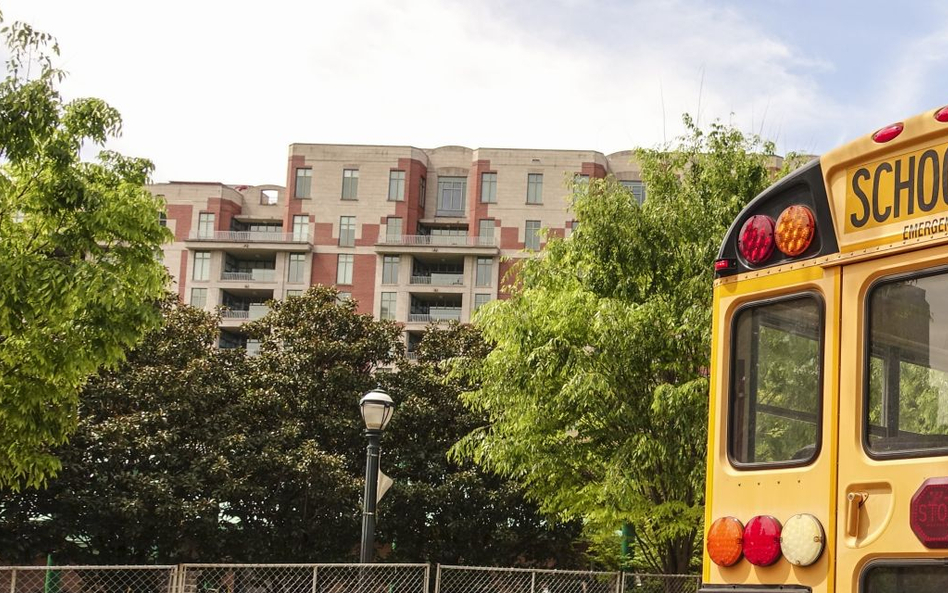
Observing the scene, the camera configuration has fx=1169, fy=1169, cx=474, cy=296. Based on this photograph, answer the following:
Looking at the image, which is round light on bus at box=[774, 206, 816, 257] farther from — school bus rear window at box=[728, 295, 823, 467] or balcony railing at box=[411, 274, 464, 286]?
balcony railing at box=[411, 274, 464, 286]

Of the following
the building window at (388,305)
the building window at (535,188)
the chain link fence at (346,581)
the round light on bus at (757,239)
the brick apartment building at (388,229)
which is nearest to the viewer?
the round light on bus at (757,239)

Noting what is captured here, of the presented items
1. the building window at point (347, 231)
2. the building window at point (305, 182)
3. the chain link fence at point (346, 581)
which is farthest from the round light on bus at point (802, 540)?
the building window at point (305, 182)

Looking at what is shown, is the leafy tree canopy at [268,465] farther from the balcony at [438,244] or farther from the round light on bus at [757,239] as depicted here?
the balcony at [438,244]

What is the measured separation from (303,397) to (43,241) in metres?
17.2

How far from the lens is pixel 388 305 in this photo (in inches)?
2643

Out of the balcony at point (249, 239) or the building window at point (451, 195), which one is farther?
the building window at point (451, 195)

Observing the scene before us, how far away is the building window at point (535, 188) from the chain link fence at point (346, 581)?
5081 centimetres

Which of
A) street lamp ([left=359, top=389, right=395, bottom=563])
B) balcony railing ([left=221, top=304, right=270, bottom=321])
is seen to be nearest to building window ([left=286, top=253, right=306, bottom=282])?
balcony railing ([left=221, top=304, right=270, bottom=321])

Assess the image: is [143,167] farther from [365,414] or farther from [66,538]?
[66,538]

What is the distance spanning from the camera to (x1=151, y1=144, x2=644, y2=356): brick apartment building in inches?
2643

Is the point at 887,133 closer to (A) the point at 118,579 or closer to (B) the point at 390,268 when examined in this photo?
(A) the point at 118,579

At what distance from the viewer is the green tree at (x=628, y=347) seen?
60.3 feet

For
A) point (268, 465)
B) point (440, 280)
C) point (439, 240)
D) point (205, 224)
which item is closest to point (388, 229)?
point (439, 240)

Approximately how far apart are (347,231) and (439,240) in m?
5.43
